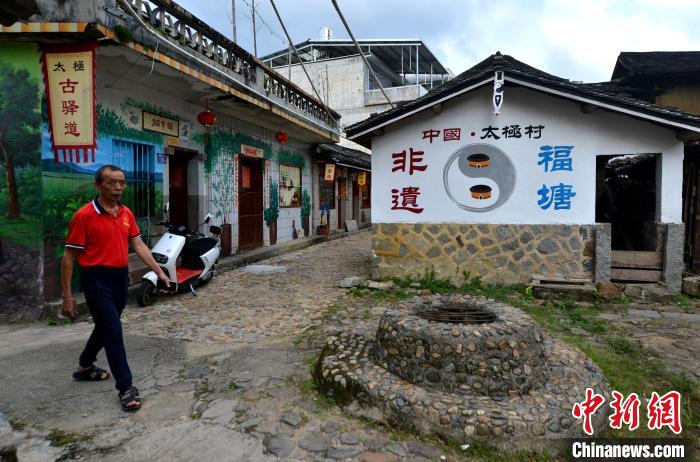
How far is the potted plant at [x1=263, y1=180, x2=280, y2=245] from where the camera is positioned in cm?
1265

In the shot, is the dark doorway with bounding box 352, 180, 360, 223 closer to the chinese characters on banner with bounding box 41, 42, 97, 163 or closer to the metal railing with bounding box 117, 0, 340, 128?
the metal railing with bounding box 117, 0, 340, 128

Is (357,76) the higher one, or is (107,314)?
(357,76)

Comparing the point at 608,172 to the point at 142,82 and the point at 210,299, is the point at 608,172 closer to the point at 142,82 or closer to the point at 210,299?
the point at 210,299

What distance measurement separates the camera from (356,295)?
7.46 meters

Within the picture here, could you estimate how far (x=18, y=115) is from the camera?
569 centimetres

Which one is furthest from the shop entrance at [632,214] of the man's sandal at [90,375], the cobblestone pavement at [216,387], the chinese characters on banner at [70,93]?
the chinese characters on banner at [70,93]

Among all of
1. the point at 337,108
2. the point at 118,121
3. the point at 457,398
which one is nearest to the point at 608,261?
the point at 457,398

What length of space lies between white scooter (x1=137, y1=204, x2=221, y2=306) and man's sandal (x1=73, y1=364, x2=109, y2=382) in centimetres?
241

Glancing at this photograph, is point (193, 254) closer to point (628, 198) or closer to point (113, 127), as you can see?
point (113, 127)

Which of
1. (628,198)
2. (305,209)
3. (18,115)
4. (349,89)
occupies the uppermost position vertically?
(349,89)

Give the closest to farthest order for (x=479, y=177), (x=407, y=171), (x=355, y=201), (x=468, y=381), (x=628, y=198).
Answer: (x=468, y=381) < (x=479, y=177) < (x=407, y=171) < (x=628, y=198) < (x=355, y=201)

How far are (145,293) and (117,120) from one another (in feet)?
9.82

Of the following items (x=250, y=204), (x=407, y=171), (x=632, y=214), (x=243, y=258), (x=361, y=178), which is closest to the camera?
(x=407, y=171)

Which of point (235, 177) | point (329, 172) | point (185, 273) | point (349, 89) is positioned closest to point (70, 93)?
point (185, 273)
